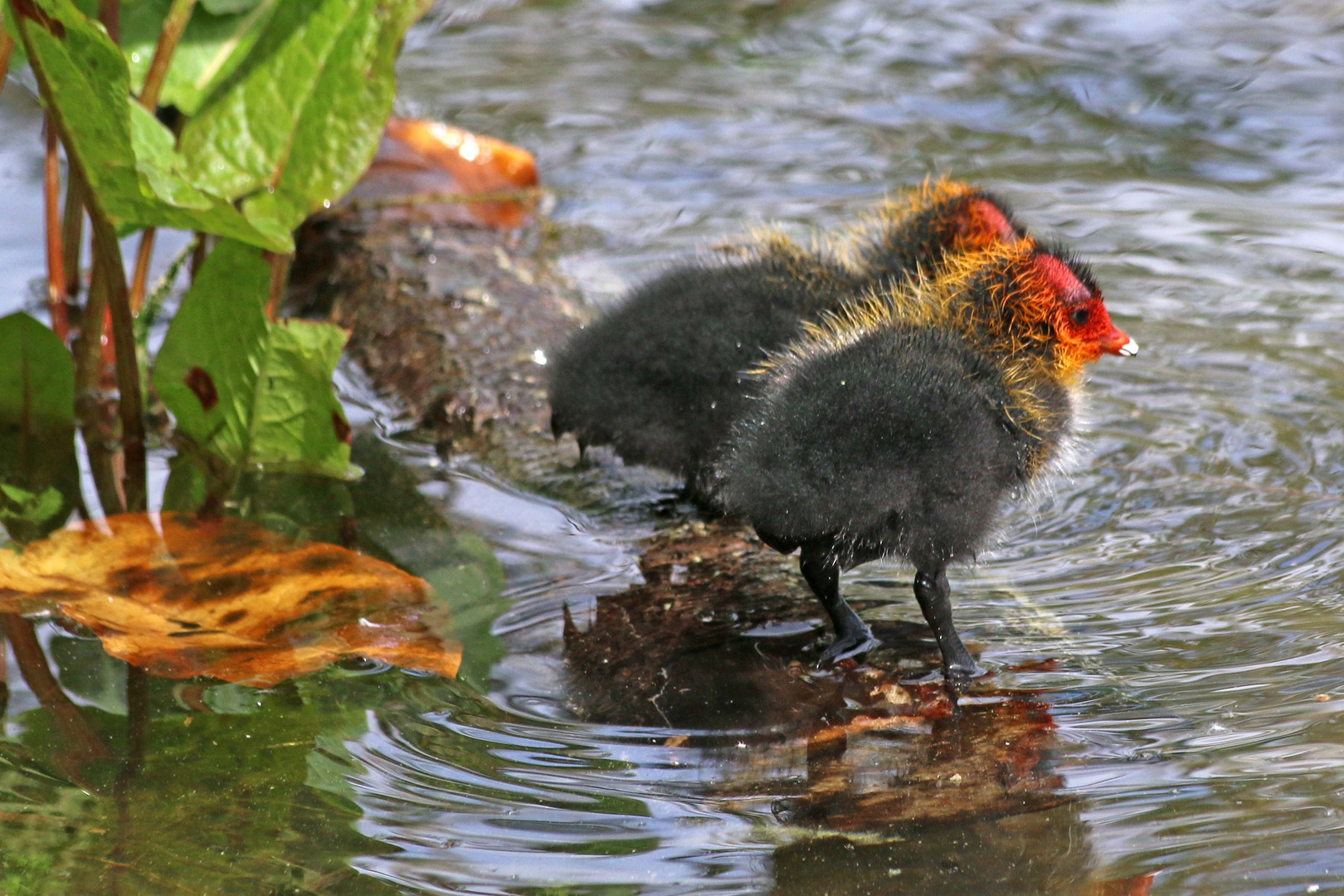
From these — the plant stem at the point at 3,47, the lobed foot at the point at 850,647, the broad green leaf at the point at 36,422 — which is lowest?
the lobed foot at the point at 850,647

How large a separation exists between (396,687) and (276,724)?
279 mm

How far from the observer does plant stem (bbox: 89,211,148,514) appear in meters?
3.77

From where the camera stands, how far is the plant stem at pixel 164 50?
12.9 feet

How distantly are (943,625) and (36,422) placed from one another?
288 cm

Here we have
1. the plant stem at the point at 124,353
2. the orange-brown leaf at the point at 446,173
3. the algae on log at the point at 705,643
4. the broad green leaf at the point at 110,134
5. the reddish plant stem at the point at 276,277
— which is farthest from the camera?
the orange-brown leaf at the point at 446,173

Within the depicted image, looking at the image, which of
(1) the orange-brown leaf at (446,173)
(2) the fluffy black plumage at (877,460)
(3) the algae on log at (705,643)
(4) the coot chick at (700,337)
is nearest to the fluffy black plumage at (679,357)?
(4) the coot chick at (700,337)

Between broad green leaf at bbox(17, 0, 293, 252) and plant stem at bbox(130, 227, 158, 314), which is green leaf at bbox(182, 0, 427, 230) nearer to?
broad green leaf at bbox(17, 0, 293, 252)

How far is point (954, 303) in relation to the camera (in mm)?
3592

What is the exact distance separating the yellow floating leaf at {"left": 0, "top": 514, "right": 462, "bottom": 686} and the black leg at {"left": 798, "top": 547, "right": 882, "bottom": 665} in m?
0.84

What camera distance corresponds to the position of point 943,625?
Result: 125 inches

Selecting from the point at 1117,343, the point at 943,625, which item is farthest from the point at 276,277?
the point at 1117,343

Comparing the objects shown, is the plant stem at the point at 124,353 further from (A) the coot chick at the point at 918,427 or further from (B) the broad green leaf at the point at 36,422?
(A) the coot chick at the point at 918,427

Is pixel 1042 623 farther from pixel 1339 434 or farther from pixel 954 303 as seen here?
pixel 1339 434

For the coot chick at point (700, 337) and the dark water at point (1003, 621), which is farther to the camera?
Answer: the coot chick at point (700, 337)
